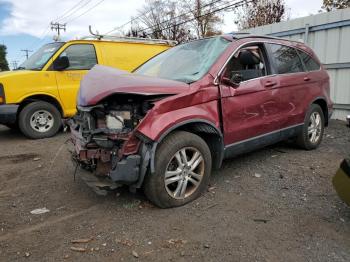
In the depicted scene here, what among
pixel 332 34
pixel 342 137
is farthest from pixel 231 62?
pixel 332 34

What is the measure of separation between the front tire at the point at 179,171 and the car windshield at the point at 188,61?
0.75 meters

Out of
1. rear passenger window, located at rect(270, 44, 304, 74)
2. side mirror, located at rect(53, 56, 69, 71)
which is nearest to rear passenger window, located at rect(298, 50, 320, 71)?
rear passenger window, located at rect(270, 44, 304, 74)

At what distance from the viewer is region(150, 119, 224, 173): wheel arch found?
11.1ft

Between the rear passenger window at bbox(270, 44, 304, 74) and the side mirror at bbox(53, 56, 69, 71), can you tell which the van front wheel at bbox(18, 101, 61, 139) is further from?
the rear passenger window at bbox(270, 44, 304, 74)

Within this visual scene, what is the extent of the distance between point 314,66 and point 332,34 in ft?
10.9

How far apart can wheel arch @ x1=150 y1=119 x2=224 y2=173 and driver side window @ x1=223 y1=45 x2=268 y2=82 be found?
687 mm

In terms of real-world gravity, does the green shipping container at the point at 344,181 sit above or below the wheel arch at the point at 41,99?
below

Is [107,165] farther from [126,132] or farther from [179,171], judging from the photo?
[179,171]

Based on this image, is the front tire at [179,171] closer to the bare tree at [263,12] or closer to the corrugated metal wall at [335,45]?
the corrugated metal wall at [335,45]

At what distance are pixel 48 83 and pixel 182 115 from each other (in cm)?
468

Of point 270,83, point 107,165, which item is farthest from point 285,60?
point 107,165

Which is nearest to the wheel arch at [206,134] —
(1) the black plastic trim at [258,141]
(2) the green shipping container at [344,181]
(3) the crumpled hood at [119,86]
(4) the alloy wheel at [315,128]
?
(1) the black plastic trim at [258,141]

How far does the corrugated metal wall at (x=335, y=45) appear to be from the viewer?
8.08 meters

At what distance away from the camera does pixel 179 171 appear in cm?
359
